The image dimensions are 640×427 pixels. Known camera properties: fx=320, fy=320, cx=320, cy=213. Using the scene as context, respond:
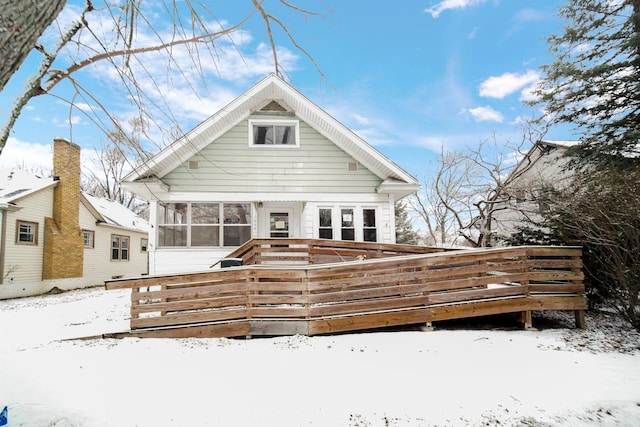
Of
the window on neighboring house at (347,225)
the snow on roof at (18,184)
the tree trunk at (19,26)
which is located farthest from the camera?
the snow on roof at (18,184)

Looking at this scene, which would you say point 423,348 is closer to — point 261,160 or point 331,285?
point 331,285

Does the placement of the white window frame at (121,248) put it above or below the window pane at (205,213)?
below

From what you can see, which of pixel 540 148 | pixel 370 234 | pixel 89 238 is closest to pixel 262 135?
pixel 370 234

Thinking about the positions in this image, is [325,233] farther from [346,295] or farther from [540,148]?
[540,148]

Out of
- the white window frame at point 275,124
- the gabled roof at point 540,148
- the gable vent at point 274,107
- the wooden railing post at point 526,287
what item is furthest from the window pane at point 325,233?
the gabled roof at point 540,148

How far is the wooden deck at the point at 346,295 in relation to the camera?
17.4 ft

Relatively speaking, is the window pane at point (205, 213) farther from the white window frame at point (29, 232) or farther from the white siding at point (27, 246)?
the white window frame at point (29, 232)

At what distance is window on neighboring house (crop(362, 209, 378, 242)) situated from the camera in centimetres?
926

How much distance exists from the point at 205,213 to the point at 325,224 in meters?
3.38

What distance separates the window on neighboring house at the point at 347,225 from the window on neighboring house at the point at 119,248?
605 inches

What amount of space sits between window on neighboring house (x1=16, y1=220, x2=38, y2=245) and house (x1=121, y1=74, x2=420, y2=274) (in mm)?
8005

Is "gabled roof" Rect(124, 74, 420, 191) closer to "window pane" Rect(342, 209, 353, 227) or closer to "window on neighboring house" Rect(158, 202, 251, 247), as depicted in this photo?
"window on neighboring house" Rect(158, 202, 251, 247)

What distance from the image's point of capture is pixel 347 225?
30.3 feet

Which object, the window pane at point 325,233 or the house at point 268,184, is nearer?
the house at point 268,184
